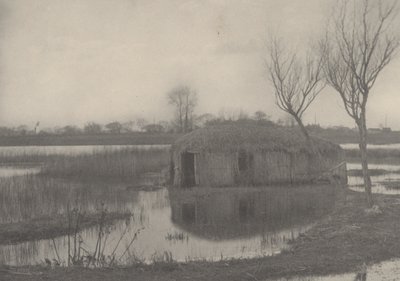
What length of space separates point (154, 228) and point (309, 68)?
1617cm

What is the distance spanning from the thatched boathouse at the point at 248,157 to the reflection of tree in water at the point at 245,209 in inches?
65.1

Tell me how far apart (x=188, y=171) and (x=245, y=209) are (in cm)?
959

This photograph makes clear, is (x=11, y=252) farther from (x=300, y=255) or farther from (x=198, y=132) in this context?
(x=198, y=132)

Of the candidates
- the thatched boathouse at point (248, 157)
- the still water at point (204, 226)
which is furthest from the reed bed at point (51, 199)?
the thatched boathouse at point (248, 157)

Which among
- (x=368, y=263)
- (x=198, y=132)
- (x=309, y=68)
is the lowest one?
(x=368, y=263)

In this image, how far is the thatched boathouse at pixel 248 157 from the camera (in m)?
24.0

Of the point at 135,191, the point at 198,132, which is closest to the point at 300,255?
the point at 135,191

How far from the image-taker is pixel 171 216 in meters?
16.2

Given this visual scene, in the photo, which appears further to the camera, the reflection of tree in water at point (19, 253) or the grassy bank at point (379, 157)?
the grassy bank at point (379, 157)

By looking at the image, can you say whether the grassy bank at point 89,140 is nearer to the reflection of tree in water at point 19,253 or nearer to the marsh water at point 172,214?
the marsh water at point 172,214

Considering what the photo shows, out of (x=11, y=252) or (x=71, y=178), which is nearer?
(x=11, y=252)

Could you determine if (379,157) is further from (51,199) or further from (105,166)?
(51,199)

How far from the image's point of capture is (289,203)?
18359 millimetres

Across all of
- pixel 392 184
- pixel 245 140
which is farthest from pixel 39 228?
pixel 392 184
